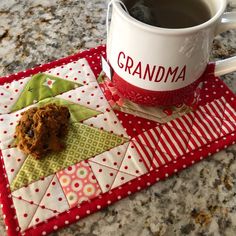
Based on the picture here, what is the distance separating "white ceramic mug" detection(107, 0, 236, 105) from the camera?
1.26 feet

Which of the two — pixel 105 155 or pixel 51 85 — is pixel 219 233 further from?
pixel 51 85

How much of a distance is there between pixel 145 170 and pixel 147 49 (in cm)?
15

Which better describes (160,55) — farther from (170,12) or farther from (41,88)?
(41,88)

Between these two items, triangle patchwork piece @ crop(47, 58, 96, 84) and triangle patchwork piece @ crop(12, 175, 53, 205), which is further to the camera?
triangle patchwork piece @ crop(47, 58, 96, 84)

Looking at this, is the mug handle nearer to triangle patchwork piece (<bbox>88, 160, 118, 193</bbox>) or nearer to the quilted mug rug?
the quilted mug rug

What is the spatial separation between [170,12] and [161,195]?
0.23 meters

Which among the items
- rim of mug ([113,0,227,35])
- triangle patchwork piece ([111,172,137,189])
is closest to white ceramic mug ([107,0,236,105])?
rim of mug ([113,0,227,35])

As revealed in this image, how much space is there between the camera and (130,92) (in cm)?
46

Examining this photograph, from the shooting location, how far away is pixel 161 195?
44 centimetres

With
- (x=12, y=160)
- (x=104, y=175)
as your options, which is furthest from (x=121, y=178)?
(x=12, y=160)

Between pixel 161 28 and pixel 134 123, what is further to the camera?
pixel 134 123

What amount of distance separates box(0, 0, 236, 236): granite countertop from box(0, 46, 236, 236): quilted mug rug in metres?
0.01

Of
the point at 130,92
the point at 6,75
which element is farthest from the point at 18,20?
the point at 130,92

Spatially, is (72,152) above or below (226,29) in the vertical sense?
below
